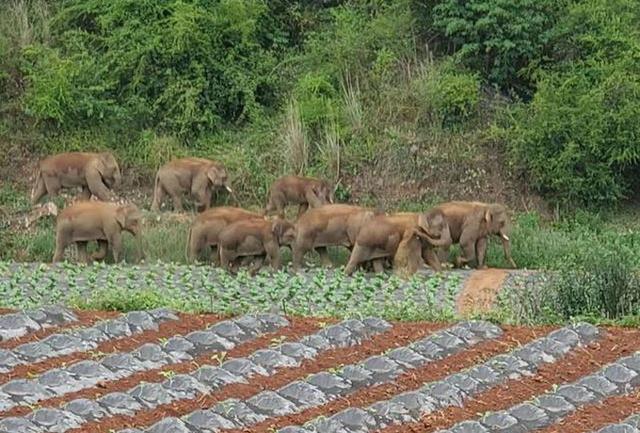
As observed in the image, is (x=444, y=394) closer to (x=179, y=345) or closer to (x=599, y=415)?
(x=599, y=415)

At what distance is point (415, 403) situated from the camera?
941cm

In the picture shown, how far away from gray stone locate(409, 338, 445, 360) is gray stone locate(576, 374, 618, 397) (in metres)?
1.15

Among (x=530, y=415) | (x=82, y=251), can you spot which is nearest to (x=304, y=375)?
(x=530, y=415)

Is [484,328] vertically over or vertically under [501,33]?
under

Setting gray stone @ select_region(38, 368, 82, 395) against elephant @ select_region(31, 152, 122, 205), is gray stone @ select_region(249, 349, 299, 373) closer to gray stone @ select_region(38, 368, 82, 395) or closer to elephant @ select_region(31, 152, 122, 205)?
gray stone @ select_region(38, 368, 82, 395)

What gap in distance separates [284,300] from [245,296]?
115 cm

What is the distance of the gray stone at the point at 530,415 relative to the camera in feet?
29.6

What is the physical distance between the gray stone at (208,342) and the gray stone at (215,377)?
708 millimetres

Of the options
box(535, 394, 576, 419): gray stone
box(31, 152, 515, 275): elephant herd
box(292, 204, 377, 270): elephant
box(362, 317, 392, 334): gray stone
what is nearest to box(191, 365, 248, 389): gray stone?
box(362, 317, 392, 334): gray stone

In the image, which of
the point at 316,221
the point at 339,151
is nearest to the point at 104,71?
the point at 339,151

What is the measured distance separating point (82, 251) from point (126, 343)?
→ 12720mm

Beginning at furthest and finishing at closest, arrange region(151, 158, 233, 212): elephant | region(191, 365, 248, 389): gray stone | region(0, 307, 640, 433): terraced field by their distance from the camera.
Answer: region(151, 158, 233, 212): elephant → region(191, 365, 248, 389): gray stone → region(0, 307, 640, 433): terraced field

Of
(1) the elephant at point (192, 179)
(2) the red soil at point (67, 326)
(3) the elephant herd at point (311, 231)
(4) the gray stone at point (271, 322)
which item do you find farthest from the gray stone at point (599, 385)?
(1) the elephant at point (192, 179)

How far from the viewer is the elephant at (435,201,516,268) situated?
74.6 feet
